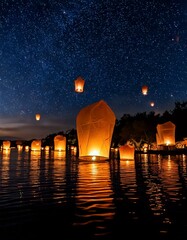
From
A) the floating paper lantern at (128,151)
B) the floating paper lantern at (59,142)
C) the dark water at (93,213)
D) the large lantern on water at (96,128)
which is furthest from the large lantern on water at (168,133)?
the dark water at (93,213)

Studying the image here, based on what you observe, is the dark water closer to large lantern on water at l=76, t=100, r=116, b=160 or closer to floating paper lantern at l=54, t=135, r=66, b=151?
large lantern on water at l=76, t=100, r=116, b=160

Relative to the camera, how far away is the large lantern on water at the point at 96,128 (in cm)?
1881

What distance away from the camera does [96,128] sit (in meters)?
18.9

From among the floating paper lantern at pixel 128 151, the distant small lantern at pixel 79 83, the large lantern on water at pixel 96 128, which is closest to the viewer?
the distant small lantern at pixel 79 83

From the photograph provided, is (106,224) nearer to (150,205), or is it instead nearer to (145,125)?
(150,205)

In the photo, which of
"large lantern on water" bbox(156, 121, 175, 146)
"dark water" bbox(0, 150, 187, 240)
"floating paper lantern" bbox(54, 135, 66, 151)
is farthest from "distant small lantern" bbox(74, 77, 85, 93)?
"floating paper lantern" bbox(54, 135, 66, 151)

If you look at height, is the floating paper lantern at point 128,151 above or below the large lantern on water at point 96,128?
below

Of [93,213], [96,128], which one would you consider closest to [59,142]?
[96,128]

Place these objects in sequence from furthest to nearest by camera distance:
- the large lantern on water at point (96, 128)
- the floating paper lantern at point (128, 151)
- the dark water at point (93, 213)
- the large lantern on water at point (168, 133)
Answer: the large lantern on water at point (168, 133) → the floating paper lantern at point (128, 151) → the large lantern on water at point (96, 128) → the dark water at point (93, 213)

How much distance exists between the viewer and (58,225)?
4.17 meters

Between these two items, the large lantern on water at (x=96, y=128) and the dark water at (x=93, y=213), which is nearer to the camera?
the dark water at (x=93, y=213)

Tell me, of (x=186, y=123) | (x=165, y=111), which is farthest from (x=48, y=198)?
(x=165, y=111)

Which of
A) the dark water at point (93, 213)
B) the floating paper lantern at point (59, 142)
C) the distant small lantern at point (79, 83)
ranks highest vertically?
the distant small lantern at point (79, 83)

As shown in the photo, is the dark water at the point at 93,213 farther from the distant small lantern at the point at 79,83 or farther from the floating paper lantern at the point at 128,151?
the floating paper lantern at the point at 128,151
